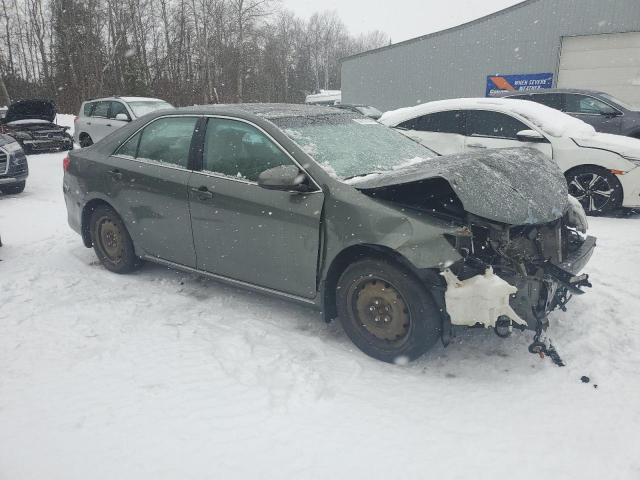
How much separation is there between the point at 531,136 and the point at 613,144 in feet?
3.32

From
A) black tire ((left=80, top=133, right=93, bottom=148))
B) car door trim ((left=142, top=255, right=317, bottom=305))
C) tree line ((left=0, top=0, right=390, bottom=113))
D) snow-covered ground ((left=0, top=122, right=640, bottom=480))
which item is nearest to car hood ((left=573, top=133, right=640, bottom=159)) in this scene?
snow-covered ground ((left=0, top=122, right=640, bottom=480))

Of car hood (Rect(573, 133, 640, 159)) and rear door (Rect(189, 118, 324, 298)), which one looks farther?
car hood (Rect(573, 133, 640, 159))

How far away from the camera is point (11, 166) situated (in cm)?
875

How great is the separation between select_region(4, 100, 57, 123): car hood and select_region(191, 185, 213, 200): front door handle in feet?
42.5

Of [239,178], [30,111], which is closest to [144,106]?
[30,111]

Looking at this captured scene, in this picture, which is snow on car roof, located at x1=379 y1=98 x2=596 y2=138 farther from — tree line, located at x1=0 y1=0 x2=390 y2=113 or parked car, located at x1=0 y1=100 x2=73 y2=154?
tree line, located at x1=0 y1=0 x2=390 y2=113

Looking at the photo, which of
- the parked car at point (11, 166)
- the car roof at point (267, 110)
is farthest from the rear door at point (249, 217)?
the parked car at point (11, 166)

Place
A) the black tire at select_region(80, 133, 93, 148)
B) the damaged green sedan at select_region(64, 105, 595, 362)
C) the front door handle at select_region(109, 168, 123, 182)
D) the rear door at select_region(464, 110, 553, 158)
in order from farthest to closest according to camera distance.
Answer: the black tire at select_region(80, 133, 93, 148) → the rear door at select_region(464, 110, 553, 158) → the front door handle at select_region(109, 168, 123, 182) → the damaged green sedan at select_region(64, 105, 595, 362)

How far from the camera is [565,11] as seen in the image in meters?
19.2

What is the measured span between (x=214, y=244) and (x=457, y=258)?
1912 millimetres

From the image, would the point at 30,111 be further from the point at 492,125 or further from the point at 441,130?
the point at 492,125

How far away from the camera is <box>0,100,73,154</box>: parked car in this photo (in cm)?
1384

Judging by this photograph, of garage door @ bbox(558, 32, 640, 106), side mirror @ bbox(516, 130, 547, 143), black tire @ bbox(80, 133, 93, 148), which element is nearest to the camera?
side mirror @ bbox(516, 130, 547, 143)

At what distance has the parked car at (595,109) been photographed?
9.14 meters
